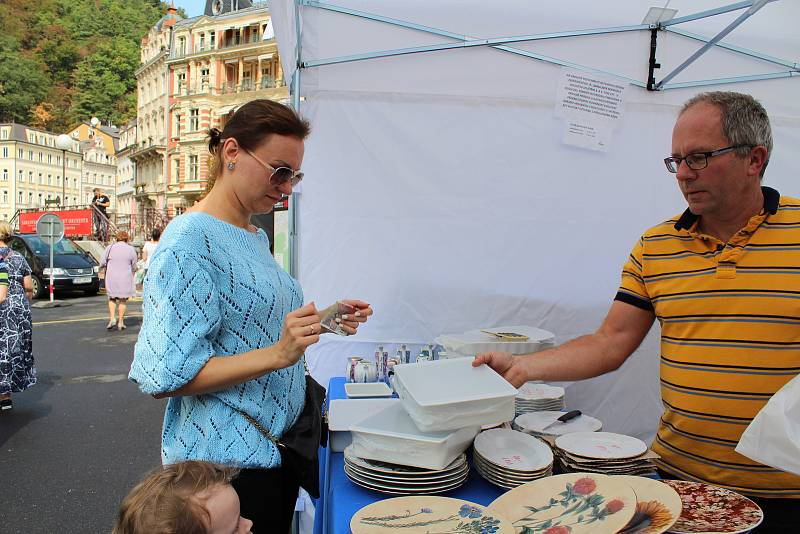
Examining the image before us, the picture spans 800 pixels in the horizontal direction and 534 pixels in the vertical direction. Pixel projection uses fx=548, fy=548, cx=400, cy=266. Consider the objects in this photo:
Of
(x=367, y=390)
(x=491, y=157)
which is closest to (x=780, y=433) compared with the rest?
(x=367, y=390)

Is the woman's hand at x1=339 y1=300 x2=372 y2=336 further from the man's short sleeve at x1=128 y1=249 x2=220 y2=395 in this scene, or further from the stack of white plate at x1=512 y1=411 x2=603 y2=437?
the stack of white plate at x1=512 y1=411 x2=603 y2=437

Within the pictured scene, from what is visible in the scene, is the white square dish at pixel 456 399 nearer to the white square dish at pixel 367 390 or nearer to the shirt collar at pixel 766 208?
the shirt collar at pixel 766 208

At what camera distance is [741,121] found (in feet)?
5.33

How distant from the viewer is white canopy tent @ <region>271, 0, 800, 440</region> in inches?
127

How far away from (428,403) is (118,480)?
3.57 meters

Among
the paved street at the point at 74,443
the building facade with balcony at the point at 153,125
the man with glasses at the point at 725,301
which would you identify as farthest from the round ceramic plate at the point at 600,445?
the building facade with balcony at the point at 153,125

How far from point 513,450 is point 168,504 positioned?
1.05 meters

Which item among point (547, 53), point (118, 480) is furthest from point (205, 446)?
point (118, 480)

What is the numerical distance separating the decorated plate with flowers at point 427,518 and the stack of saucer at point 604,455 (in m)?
0.47

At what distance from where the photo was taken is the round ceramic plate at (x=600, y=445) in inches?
64.6

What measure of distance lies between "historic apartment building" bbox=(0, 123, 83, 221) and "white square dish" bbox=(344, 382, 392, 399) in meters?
73.7

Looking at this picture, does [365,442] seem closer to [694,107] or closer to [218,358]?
[218,358]

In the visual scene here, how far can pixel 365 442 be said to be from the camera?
63.5 inches

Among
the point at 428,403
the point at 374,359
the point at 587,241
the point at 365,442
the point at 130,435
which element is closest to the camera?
the point at 428,403
